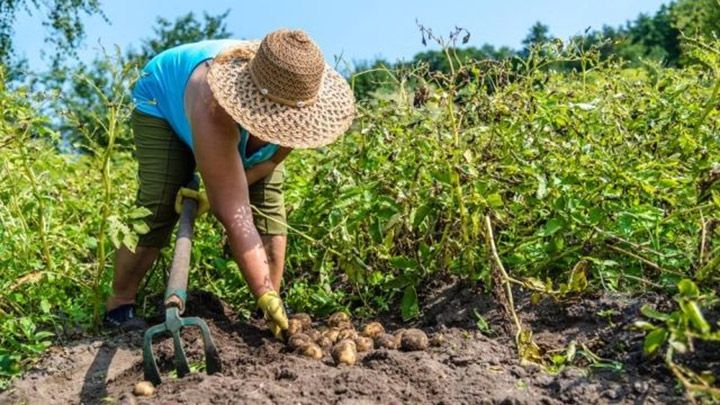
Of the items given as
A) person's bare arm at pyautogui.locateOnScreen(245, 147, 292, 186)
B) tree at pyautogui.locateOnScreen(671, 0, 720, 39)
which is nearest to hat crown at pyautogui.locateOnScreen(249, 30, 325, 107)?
person's bare arm at pyautogui.locateOnScreen(245, 147, 292, 186)

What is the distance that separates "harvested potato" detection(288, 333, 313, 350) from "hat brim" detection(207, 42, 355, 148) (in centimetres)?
59

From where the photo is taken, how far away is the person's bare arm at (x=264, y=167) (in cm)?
337

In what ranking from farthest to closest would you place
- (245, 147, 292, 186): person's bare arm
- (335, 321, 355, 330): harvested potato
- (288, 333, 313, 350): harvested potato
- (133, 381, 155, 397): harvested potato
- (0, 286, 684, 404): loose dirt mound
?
(245, 147, 292, 186): person's bare arm < (335, 321, 355, 330): harvested potato < (288, 333, 313, 350): harvested potato < (133, 381, 155, 397): harvested potato < (0, 286, 684, 404): loose dirt mound

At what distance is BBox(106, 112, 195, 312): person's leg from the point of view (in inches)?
134

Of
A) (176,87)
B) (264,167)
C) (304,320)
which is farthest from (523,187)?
(176,87)

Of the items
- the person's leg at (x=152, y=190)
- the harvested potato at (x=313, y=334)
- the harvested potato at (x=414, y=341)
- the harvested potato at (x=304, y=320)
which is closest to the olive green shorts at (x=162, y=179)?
the person's leg at (x=152, y=190)

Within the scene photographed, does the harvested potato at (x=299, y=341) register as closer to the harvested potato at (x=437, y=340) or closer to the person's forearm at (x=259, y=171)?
the harvested potato at (x=437, y=340)

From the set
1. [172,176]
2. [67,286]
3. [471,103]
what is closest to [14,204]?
[67,286]

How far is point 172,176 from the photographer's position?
3428 millimetres

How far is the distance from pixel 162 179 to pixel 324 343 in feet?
3.16

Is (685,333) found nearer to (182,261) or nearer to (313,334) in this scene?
(313,334)

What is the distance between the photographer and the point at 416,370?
2.51 m

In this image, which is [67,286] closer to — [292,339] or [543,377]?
[292,339]

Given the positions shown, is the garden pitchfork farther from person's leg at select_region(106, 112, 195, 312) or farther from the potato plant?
person's leg at select_region(106, 112, 195, 312)
